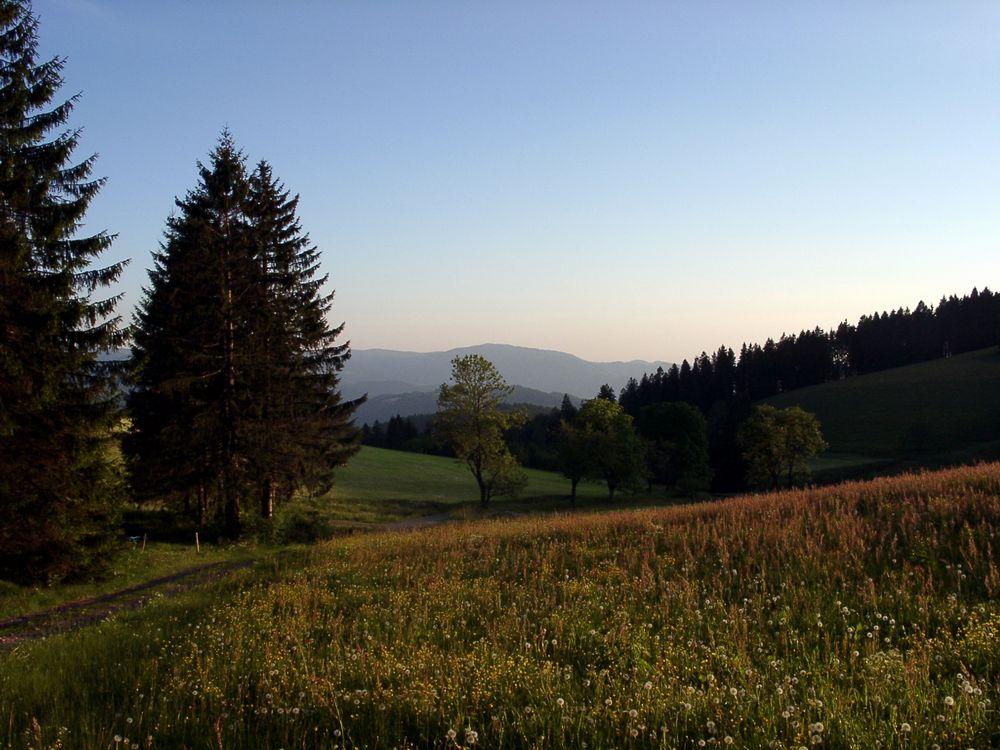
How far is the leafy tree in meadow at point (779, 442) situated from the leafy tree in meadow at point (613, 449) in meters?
10.4

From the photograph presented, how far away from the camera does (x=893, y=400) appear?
89438 mm

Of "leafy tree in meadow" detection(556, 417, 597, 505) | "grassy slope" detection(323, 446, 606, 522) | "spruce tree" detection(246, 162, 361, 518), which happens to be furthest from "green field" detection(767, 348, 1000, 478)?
"spruce tree" detection(246, 162, 361, 518)

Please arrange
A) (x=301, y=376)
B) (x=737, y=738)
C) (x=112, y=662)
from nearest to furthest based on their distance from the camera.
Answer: (x=737, y=738) → (x=112, y=662) → (x=301, y=376)

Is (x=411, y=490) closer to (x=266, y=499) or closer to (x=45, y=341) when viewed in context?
(x=266, y=499)

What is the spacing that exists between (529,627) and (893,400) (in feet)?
328

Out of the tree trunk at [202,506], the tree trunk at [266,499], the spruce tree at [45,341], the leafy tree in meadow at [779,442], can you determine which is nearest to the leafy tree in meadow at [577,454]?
the leafy tree in meadow at [779,442]

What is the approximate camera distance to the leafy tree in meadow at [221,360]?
1025 inches

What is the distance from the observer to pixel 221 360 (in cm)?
2666

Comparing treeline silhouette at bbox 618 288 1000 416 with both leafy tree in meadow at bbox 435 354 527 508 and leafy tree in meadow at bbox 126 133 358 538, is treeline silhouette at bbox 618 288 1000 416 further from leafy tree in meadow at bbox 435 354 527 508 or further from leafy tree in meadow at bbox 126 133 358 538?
leafy tree in meadow at bbox 126 133 358 538

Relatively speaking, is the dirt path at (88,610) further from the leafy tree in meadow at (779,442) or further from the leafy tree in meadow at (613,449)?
the leafy tree in meadow at (779,442)

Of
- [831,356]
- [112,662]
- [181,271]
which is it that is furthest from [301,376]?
[831,356]

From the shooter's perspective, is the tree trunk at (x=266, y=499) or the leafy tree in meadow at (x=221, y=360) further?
the tree trunk at (x=266, y=499)

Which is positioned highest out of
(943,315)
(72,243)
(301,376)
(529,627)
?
(943,315)

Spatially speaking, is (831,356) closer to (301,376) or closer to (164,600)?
(301,376)
